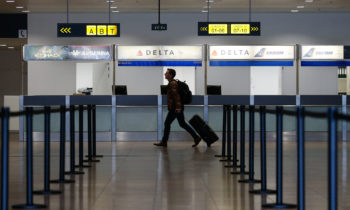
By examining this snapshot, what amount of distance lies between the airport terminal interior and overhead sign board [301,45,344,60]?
0.04 m

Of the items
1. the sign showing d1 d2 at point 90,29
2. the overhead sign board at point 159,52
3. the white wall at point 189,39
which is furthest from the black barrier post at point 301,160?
the white wall at point 189,39

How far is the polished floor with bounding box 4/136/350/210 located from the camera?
21.2ft

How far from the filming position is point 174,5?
21.3 m

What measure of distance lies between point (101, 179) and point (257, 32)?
10.9 meters

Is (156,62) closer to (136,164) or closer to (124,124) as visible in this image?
(124,124)

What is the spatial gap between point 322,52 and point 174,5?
490 cm

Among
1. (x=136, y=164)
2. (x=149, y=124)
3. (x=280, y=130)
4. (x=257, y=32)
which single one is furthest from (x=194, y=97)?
(x=280, y=130)

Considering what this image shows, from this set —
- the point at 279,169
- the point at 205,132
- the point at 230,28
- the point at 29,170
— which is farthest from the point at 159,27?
the point at 29,170

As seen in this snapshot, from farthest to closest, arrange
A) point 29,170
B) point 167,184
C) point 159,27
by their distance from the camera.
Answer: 1. point 159,27
2. point 167,184
3. point 29,170

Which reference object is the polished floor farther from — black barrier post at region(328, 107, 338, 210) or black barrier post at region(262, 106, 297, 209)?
black barrier post at region(328, 107, 338, 210)

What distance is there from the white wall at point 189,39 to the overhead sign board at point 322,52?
6.51 ft

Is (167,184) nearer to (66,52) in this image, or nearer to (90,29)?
(90,29)

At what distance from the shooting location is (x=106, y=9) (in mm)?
22203

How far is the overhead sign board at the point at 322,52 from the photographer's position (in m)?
20.9
